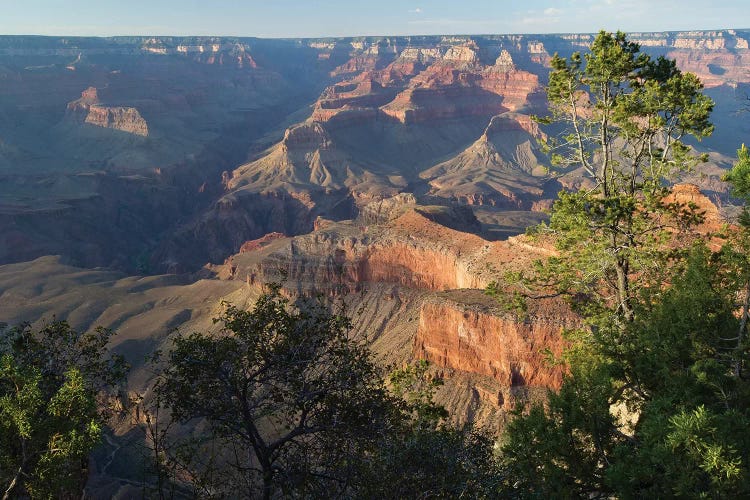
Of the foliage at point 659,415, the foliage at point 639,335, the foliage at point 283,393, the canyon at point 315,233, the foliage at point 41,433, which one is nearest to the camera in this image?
the foliage at point 659,415

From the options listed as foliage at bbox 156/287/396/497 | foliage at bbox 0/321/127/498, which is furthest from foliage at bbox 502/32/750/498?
foliage at bbox 0/321/127/498

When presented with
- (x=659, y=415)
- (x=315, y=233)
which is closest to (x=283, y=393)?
(x=659, y=415)

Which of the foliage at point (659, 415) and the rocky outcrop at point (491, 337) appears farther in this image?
the rocky outcrop at point (491, 337)

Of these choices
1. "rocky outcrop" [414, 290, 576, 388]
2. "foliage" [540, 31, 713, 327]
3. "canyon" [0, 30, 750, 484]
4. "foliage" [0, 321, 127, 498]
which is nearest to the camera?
"foliage" [0, 321, 127, 498]

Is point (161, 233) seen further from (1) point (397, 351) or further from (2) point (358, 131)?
(1) point (397, 351)

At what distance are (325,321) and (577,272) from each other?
10.9m

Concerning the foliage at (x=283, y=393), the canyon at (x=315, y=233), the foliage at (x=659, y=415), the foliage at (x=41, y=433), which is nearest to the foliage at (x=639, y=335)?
the foliage at (x=659, y=415)

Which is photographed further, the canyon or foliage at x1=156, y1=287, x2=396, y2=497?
the canyon

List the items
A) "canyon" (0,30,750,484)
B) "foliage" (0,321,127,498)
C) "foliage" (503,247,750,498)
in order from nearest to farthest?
"foliage" (503,247,750,498), "foliage" (0,321,127,498), "canyon" (0,30,750,484)

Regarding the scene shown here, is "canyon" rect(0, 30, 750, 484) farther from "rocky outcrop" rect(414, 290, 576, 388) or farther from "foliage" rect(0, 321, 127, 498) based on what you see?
"foliage" rect(0, 321, 127, 498)

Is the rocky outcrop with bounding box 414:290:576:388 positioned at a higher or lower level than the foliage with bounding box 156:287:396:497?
lower

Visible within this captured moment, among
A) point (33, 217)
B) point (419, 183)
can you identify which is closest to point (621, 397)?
point (33, 217)

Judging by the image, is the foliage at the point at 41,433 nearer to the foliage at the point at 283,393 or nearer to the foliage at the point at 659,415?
the foliage at the point at 283,393

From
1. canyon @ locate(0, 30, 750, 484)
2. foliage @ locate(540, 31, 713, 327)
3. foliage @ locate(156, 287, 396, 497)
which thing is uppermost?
foliage @ locate(540, 31, 713, 327)
